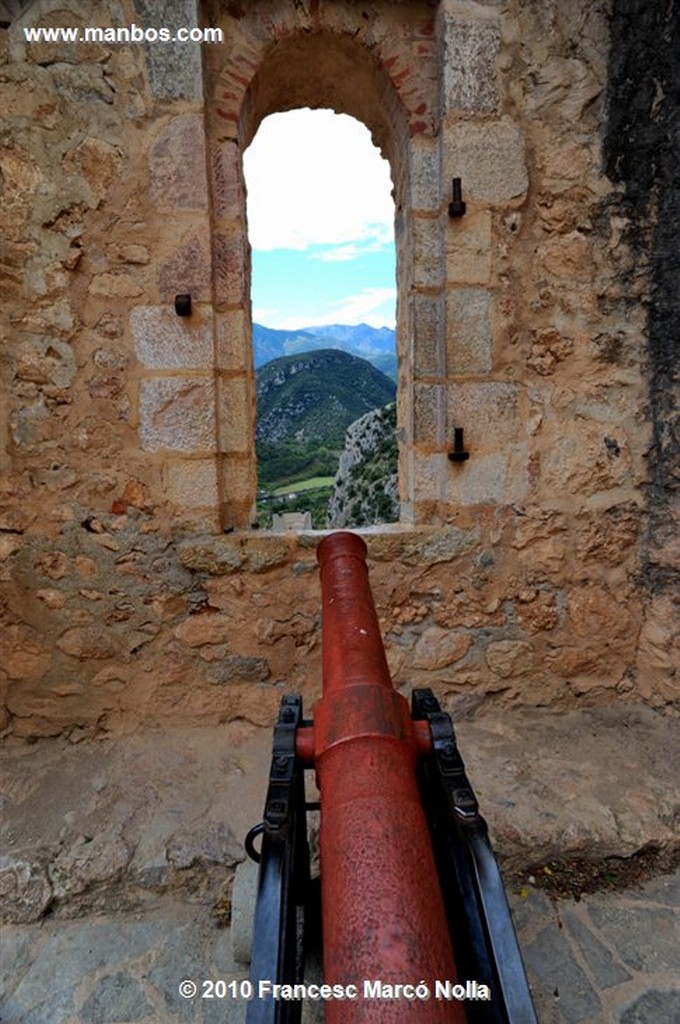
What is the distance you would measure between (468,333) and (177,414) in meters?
1.30

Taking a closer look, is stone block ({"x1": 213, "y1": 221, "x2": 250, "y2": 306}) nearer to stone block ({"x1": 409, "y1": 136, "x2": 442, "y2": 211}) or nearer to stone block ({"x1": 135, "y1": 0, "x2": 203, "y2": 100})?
stone block ({"x1": 135, "y1": 0, "x2": 203, "y2": 100})

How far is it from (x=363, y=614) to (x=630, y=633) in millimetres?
1876

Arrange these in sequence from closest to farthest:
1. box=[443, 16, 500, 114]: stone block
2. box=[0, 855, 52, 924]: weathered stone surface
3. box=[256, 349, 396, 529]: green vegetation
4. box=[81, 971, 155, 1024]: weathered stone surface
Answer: box=[81, 971, 155, 1024]: weathered stone surface
box=[0, 855, 52, 924]: weathered stone surface
box=[443, 16, 500, 114]: stone block
box=[256, 349, 396, 529]: green vegetation

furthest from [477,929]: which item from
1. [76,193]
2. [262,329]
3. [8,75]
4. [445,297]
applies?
[262,329]

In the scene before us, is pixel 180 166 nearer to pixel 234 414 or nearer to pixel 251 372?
pixel 251 372

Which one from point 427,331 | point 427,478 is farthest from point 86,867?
point 427,331

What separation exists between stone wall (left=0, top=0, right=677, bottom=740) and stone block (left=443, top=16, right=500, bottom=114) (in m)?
0.01

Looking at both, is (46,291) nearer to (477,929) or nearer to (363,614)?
(363,614)

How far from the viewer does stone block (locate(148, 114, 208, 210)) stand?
2.26 m

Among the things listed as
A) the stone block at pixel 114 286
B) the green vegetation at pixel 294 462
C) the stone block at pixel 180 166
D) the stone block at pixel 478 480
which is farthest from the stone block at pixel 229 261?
the green vegetation at pixel 294 462

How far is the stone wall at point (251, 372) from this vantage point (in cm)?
229

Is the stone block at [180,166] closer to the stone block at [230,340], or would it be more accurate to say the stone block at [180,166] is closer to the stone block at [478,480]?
the stone block at [230,340]

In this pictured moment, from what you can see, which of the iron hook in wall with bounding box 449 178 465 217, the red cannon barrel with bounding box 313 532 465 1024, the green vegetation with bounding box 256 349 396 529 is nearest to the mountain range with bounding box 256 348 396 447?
the green vegetation with bounding box 256 349 396 529

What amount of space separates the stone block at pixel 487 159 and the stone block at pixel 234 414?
1.25m
